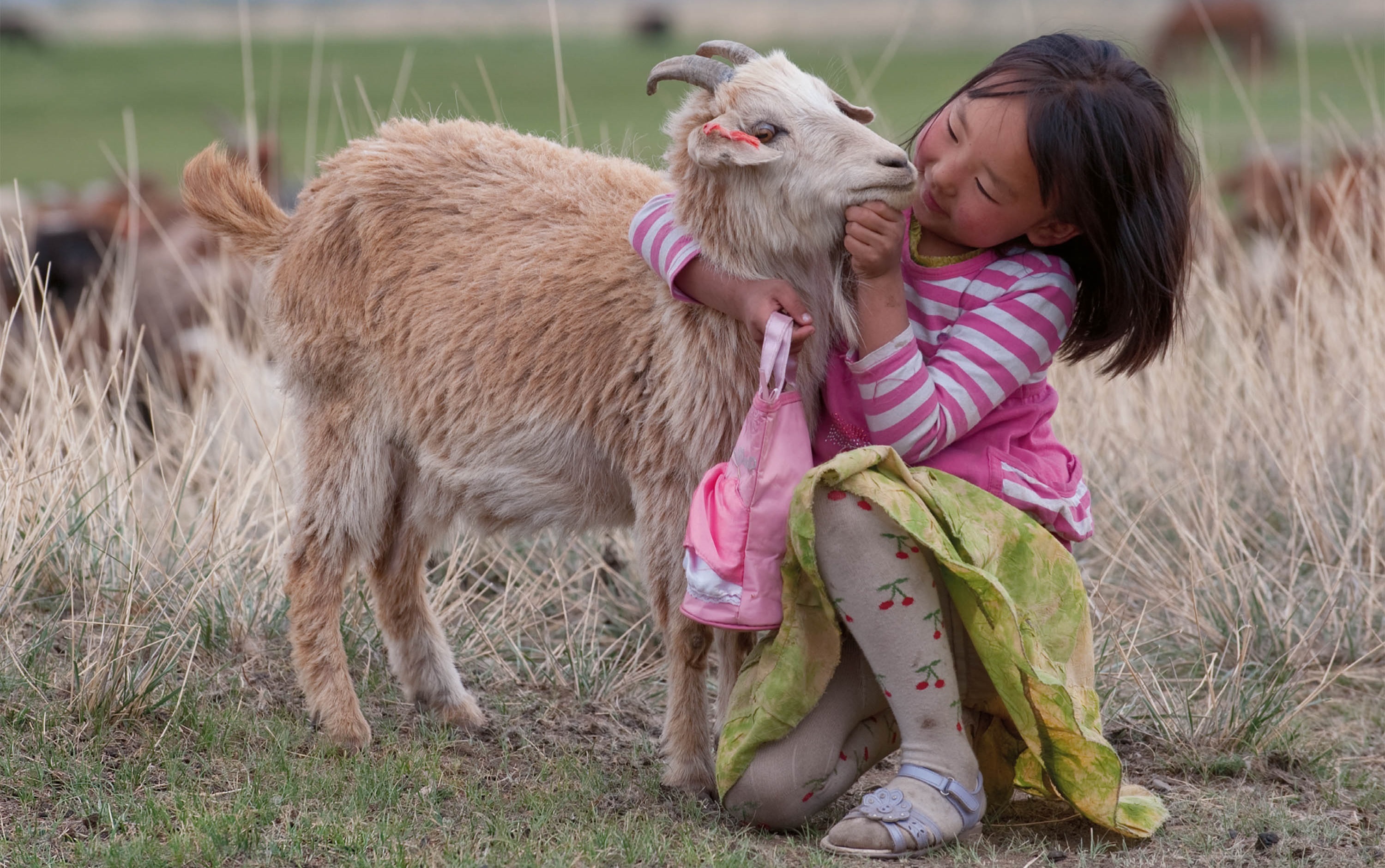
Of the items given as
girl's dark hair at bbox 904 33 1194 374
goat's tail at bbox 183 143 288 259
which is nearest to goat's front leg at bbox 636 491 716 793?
girl's dark hair at bbox 904 33 1194 374

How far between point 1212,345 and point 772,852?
149 inches

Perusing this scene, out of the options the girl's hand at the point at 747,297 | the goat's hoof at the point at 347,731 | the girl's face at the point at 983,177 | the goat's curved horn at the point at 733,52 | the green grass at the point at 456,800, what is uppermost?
the goat's curved horn at the point at 733,52

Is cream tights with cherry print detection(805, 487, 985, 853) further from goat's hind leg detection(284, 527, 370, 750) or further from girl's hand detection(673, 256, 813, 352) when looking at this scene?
goat's hind leg detection(284, 527, 370, 750)

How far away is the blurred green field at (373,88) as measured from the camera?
72.0 ft

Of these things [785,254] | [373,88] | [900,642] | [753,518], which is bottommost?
[373,88]

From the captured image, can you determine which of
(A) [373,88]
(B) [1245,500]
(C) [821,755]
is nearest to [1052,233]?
(C) [821,755]

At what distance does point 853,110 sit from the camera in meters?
3.09

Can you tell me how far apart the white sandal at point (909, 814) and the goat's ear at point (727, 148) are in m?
1.28

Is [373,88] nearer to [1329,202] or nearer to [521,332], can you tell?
[1329,202]

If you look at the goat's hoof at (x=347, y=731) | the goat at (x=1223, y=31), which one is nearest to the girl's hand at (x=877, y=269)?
the goat's hoof at (x=347, y=731)

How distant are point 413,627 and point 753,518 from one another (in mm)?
1318

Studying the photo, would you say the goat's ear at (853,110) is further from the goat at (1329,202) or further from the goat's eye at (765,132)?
the goat at (1329,202)

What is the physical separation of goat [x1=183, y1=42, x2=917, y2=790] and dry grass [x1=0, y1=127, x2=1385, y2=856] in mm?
343

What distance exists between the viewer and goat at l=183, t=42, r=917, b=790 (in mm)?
2936
